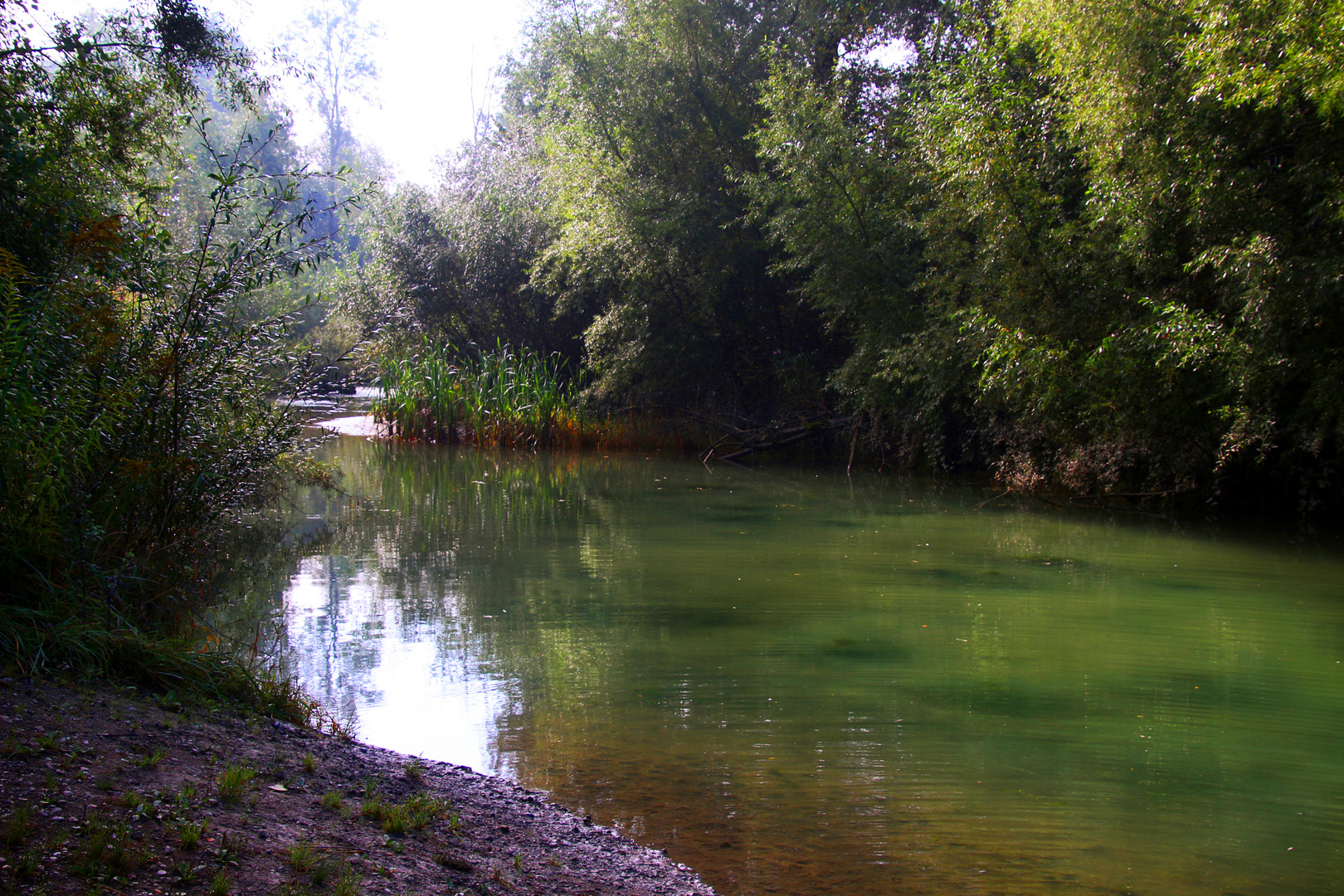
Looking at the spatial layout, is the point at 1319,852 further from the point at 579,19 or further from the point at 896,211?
the point at 579,19

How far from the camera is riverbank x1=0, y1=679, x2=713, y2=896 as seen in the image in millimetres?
2371

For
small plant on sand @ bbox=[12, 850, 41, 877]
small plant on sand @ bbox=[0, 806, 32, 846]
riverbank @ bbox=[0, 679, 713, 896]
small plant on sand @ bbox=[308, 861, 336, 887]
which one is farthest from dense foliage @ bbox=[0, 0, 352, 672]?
small plant on sand @ bbox=[308, 861, 336, 887]

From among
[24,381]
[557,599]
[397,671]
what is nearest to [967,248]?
[557,599]

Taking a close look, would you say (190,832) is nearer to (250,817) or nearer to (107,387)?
(250,817)

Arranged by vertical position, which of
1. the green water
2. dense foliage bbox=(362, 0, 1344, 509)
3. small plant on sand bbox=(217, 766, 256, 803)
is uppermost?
dense foliage bbox=(362, 0, 1344, 509)

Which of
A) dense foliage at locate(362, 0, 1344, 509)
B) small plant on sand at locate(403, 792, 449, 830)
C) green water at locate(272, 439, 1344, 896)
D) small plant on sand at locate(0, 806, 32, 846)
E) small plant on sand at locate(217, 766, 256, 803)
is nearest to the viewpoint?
small plant on sand at locate(0, 806, 32, 846)

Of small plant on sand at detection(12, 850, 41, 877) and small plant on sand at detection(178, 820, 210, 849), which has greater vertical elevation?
small plant on sand at detection(12, 850, 41, 877)

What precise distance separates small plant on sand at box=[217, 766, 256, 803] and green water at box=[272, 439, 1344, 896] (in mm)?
1262

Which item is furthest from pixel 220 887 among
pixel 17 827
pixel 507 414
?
pixel 507 414

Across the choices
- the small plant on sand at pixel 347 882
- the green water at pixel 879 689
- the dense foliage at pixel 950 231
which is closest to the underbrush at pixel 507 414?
the dense foliage at pixel 950 231

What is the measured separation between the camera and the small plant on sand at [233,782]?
2852 mm

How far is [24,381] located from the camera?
430 centimetres

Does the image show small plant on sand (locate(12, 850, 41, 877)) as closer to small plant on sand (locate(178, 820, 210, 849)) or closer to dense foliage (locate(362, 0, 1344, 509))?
small plant on sand (locate(178, 820, 210, 849))

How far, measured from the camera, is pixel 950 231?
42.8 feet
